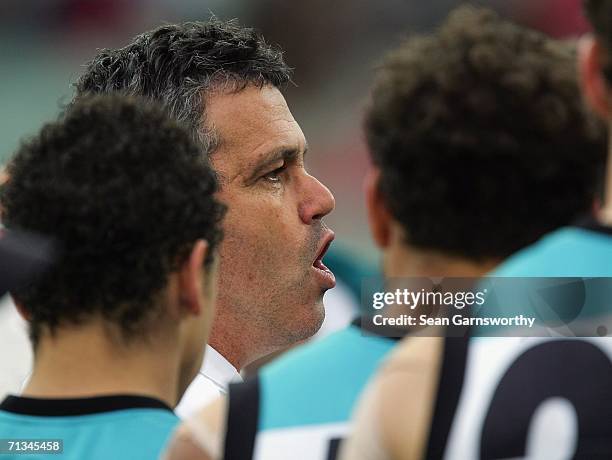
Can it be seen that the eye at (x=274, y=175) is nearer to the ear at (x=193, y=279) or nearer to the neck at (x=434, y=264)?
the ear at (x=193, y=279)

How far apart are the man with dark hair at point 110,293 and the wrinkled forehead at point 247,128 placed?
1.07 metres

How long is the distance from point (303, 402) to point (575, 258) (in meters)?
0.40

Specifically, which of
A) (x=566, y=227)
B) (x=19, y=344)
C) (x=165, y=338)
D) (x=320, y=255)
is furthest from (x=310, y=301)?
(x=566, y=227)

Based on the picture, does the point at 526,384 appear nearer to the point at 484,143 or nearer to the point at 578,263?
the point at 578,263

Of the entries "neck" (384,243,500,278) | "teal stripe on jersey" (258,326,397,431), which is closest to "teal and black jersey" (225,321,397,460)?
"teal stripe on jersey" (258,326,397,431)

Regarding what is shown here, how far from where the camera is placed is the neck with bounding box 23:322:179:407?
1.60 metres

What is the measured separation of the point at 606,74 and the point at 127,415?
808mm

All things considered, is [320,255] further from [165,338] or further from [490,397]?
[490,397]

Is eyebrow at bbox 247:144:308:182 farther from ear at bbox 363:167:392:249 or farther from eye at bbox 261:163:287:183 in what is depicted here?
ear at bbox 363:167:392:249

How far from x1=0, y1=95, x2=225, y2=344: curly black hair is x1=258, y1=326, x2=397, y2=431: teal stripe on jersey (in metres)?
0.25

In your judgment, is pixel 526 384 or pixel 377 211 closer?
pixel 526 384

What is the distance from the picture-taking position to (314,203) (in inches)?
108

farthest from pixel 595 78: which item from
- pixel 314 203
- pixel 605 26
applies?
pixel 314 203

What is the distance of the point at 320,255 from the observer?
277 centimetres
